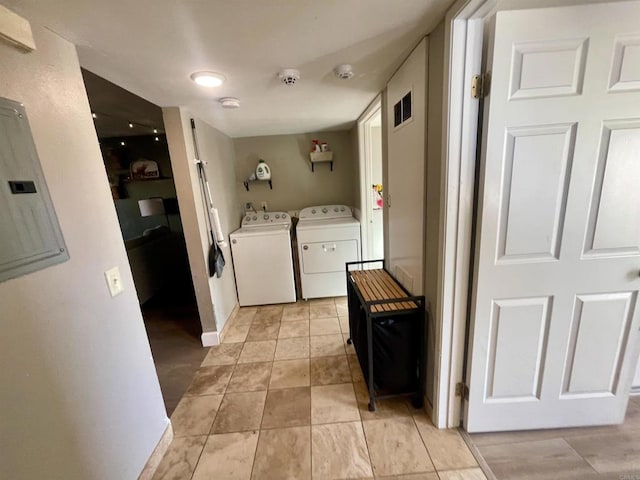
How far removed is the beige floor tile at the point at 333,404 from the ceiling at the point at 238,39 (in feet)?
6.68

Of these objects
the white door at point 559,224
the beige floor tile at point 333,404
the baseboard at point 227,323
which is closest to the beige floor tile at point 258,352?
the baseboard at point 227,323

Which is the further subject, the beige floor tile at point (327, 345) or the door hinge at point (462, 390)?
the beige floor tile at point (327, 345)

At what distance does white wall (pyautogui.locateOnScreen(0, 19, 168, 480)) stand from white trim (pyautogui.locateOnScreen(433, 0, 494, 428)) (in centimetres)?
155

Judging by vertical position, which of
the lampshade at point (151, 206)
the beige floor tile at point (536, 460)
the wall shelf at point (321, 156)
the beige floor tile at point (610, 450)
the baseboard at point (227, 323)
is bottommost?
the beige floor tile at point (536, 460)

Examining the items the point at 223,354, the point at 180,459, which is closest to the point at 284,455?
the point at 180,459

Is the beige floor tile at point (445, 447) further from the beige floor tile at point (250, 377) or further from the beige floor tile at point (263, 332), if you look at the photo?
the beige floor tile at point (263, 332)

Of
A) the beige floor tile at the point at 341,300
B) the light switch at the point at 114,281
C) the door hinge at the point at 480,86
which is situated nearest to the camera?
the door hinge at the point at 480,86

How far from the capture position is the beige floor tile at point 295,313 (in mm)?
2746

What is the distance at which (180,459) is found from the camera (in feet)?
4.45

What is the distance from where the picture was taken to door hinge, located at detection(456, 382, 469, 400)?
4.42 ft

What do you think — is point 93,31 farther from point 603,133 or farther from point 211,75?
point 603,133

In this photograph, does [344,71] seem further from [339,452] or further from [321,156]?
[339,452]

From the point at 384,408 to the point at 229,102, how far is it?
2.35 metres

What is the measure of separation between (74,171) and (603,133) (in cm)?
219
